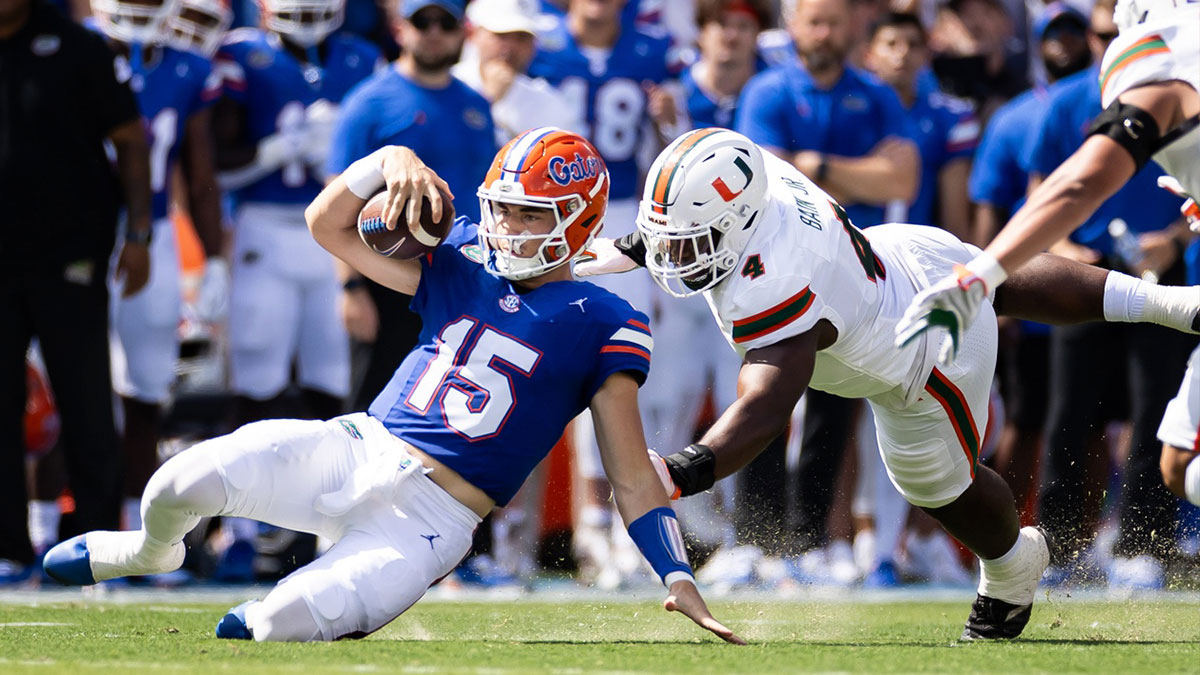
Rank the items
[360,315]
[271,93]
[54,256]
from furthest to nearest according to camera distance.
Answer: [271,93] < [360,315] < [54,256]

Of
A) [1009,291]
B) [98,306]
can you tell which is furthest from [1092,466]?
[98,306]

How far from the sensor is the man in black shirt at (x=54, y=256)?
22.1 feet

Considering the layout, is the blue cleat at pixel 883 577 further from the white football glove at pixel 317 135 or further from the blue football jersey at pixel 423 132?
the white football glove at pixel 317 135

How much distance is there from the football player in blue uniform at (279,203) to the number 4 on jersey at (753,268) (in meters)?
3.35

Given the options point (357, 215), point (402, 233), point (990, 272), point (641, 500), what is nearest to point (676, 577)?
point (641, 500)

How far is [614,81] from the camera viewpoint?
7816mm

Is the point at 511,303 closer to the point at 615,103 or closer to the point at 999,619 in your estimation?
the point at 999,619

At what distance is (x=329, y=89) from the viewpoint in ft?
25.5

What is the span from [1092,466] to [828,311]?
11.8 ft

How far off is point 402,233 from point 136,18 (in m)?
3.04

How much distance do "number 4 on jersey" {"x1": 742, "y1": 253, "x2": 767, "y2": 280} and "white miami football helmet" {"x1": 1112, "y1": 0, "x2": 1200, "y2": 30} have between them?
113 centimetres

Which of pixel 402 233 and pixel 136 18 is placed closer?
pixel 402 233

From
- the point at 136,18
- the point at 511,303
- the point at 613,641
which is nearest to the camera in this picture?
the point at 511,303

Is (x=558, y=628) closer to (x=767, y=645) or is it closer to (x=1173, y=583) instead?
(x=767, y=645)
